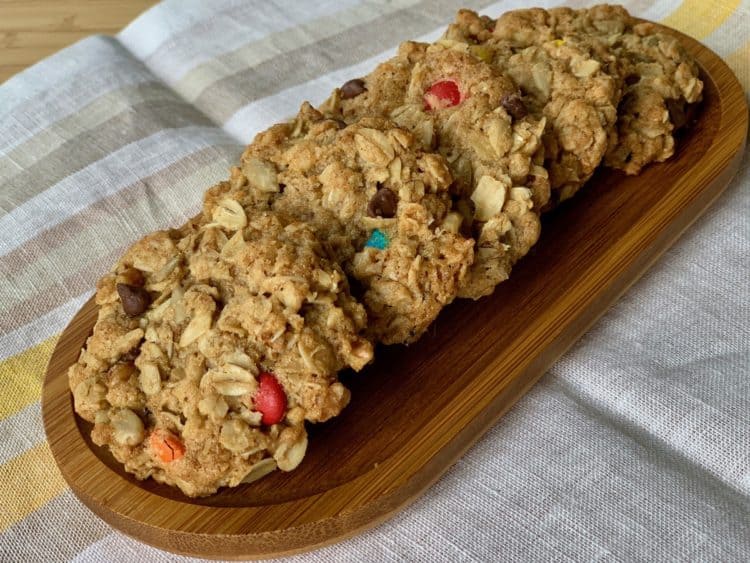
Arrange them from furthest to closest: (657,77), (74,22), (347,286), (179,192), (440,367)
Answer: (74,22) < (179,192) < (657,77) < (440,367) < (347,286)

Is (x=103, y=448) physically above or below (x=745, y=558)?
above

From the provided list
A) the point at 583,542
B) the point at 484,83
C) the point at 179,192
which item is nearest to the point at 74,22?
the point at 179,192

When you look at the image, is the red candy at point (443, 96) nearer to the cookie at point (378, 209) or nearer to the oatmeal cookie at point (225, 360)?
the cookie at point (378, 209)

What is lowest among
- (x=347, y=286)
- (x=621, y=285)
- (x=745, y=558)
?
(x=745, y=558)

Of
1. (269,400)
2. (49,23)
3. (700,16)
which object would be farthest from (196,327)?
(49,23)

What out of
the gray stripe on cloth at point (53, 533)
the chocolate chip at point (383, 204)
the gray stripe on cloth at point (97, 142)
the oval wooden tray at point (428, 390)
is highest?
the chocolate chip at point (383, 204)

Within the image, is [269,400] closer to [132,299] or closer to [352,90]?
[132,299]

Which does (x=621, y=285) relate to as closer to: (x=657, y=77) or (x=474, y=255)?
(x=474, y=255)

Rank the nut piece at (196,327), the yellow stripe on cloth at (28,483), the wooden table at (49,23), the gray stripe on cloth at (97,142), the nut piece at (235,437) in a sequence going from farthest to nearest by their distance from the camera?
1. the wooden table at (49,23)
2. the gray stripe on cloth at (97,142)
3. the yellow stripe on cloth at (28,483)
4. the nut piece at (196,327)
5. the nut piece at (235,437)

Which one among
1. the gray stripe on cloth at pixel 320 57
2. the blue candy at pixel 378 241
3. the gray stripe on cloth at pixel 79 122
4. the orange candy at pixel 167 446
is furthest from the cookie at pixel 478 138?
the gray stripe on cloth at pixel 79 122
